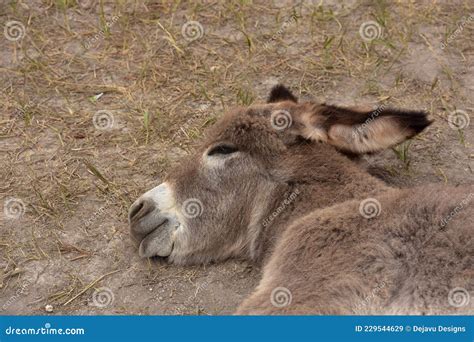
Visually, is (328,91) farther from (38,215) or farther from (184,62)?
(38,215)

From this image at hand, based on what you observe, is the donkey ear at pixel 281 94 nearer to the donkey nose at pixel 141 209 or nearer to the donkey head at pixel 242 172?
the donkey head at pixel 242 172

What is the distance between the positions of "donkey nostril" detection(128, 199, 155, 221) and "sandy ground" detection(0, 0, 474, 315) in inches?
12.6

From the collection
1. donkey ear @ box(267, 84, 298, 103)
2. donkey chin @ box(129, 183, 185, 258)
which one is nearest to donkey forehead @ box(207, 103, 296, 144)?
donkey ear @ box(267, 84, 298, 103)

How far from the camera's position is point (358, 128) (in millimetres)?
4289

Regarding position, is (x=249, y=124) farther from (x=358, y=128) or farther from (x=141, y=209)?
(x=141, y=209)

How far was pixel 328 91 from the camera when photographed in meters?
6.00

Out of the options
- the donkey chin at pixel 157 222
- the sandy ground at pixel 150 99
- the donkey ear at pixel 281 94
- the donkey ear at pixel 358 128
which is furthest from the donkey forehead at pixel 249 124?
the sandy ground at pixel 150 99

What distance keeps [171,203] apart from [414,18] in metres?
3.47

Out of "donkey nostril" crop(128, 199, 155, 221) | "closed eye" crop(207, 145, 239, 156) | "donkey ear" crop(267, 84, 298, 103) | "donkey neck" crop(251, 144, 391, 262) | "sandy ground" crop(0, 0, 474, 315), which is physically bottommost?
"sandy ground" crop(0, 0, 474, 315)

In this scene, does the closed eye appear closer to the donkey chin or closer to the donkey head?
the donkey head

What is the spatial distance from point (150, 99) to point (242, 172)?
196 centimetres

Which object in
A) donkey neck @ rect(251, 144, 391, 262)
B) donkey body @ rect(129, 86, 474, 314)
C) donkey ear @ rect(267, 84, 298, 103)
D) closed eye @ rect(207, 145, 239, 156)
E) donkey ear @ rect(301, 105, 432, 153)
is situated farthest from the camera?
donkey ear @ rect(267, 84, 298, 103)

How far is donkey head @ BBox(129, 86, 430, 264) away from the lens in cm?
427

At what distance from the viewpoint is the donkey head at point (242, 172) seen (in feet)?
14.0
